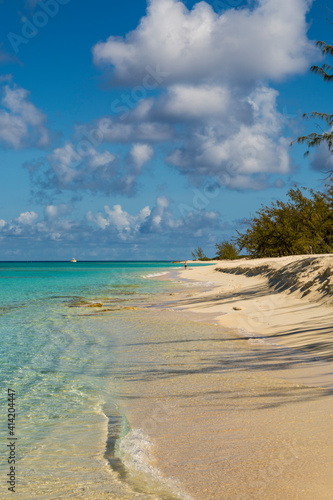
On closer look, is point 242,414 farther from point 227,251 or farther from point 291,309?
point 227,251

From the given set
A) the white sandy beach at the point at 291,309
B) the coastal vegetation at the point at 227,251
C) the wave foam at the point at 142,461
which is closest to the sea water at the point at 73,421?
the wave foam at the point at 142,461

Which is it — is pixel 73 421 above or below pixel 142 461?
below

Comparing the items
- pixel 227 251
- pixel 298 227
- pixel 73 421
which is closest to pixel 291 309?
pixel 73 421

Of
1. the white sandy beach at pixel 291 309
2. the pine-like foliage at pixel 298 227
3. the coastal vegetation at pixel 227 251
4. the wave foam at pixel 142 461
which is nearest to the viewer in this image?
the wave foam at pixel 142 461

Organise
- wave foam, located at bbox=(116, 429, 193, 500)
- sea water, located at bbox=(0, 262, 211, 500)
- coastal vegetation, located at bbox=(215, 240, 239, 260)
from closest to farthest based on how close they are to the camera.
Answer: wave foam, located at bbox=(116, 429, 193, 500)
sea water, located at bbox=(0, 262, 211, 500)
coastal vegetation, located at bbox=(215, 240, 239, 260)

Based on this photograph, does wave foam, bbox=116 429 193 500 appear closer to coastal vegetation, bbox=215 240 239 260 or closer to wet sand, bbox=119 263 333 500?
wet sand, bbox=119 263 333 500

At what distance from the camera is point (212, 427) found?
463 centimetres

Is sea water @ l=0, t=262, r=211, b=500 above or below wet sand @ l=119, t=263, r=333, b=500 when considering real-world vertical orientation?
below

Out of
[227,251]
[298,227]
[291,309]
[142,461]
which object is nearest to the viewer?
[142,461]

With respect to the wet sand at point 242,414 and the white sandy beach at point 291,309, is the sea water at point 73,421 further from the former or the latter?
the white sandy beach at point 291,309

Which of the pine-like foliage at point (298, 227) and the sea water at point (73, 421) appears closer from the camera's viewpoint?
the sea water at point (73, 421)

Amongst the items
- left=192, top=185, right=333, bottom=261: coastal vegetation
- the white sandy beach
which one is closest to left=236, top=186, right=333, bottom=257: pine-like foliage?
left=192, top=185, right=333, bottom=261: coastal vegetation

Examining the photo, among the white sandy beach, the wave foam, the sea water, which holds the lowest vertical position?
the sea water

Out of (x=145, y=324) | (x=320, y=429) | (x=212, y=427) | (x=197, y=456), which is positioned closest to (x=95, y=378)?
(x=212, y=427)
